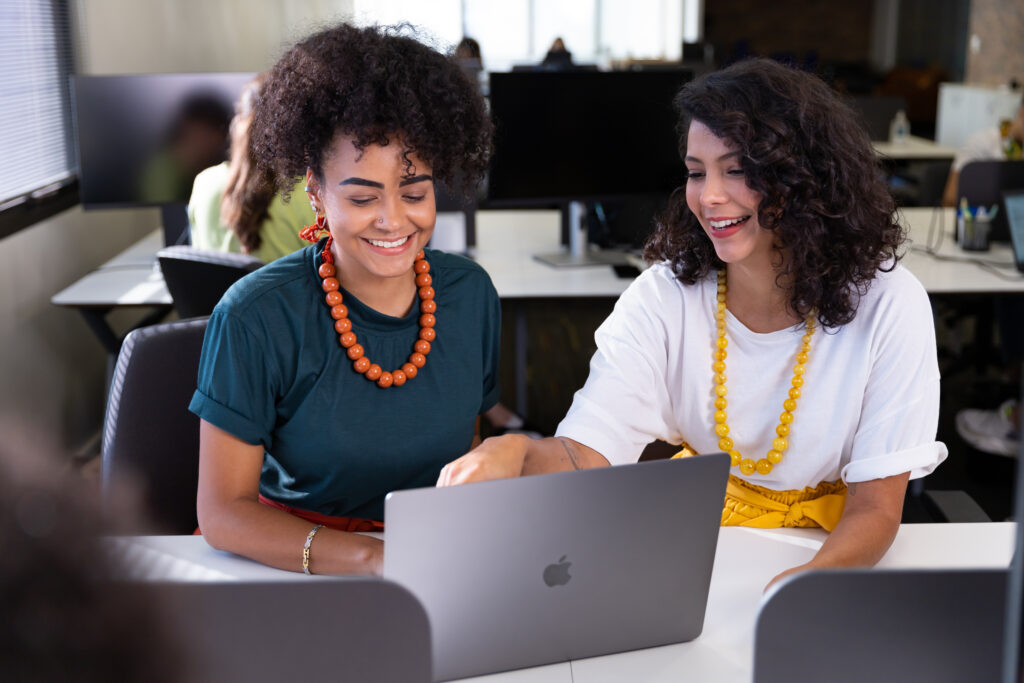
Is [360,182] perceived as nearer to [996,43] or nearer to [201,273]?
[201,273]

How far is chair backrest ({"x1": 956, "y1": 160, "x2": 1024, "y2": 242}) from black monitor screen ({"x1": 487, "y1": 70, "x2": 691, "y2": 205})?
116cm

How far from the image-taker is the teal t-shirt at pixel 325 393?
1239 millimetres

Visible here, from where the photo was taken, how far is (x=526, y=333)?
115 inches

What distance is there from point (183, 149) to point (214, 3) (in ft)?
7.30

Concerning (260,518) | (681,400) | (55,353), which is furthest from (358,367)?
(55,353)

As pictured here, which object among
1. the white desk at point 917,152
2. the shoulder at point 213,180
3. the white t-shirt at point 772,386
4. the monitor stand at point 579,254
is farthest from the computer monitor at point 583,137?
the white desk at point 917,152

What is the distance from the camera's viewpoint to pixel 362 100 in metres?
1.21

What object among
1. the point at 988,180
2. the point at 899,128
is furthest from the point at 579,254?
the point at 899,128

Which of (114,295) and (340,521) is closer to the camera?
(340,521)

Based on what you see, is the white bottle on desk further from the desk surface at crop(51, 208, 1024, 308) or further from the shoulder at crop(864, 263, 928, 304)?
the shoulder at crop(864, 263, 928, 304)

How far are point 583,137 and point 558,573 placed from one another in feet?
6.62

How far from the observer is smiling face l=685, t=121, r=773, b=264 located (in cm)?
137

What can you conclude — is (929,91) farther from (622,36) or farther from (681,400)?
(681,400)

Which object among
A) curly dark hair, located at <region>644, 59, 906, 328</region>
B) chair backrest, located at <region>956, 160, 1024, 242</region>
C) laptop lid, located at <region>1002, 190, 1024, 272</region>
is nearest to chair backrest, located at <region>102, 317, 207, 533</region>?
curly dark hair, located at <region>644, 59, 906, 328</region>
